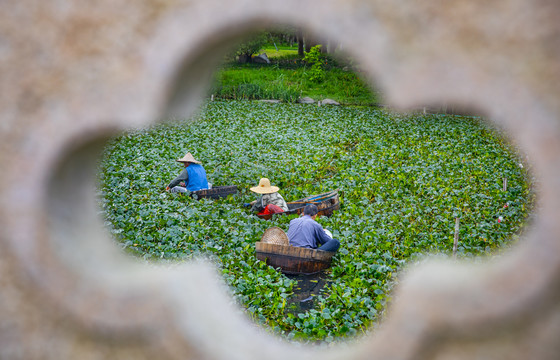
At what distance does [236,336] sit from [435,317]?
0.85 metres

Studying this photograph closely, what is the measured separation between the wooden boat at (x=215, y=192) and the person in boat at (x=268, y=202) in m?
0.72

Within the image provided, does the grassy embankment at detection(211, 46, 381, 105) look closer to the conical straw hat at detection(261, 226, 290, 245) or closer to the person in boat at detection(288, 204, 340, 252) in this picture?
the person in boat at detection(288, 204, 340, 252)

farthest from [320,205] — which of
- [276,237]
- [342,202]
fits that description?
[276,237]

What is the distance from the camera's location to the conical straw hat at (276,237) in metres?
5.61

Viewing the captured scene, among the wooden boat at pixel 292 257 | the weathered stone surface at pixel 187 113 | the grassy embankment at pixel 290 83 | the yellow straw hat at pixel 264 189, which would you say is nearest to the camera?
the weathered stone surface at pixel 187 113

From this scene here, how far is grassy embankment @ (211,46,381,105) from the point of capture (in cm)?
2250

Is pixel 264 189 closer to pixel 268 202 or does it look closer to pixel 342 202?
pixel 268 202

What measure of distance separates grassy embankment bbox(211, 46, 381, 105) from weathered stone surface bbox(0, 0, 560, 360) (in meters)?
20.0

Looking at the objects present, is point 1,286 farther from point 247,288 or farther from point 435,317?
point 247,288

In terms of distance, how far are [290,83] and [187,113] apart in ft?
81.9

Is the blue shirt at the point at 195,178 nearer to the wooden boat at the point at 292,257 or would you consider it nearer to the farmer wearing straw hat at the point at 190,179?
the farmer wearing straw hat at the point at 190,179

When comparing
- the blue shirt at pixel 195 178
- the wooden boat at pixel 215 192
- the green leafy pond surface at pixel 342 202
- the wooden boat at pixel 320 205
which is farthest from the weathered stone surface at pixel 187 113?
the blue shirt at pixel 195 178

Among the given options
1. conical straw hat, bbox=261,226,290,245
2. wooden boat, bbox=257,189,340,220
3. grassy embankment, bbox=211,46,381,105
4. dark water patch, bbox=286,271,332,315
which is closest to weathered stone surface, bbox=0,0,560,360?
dark water patch, bbox=286,271,332,315

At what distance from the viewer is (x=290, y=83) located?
26.3m
